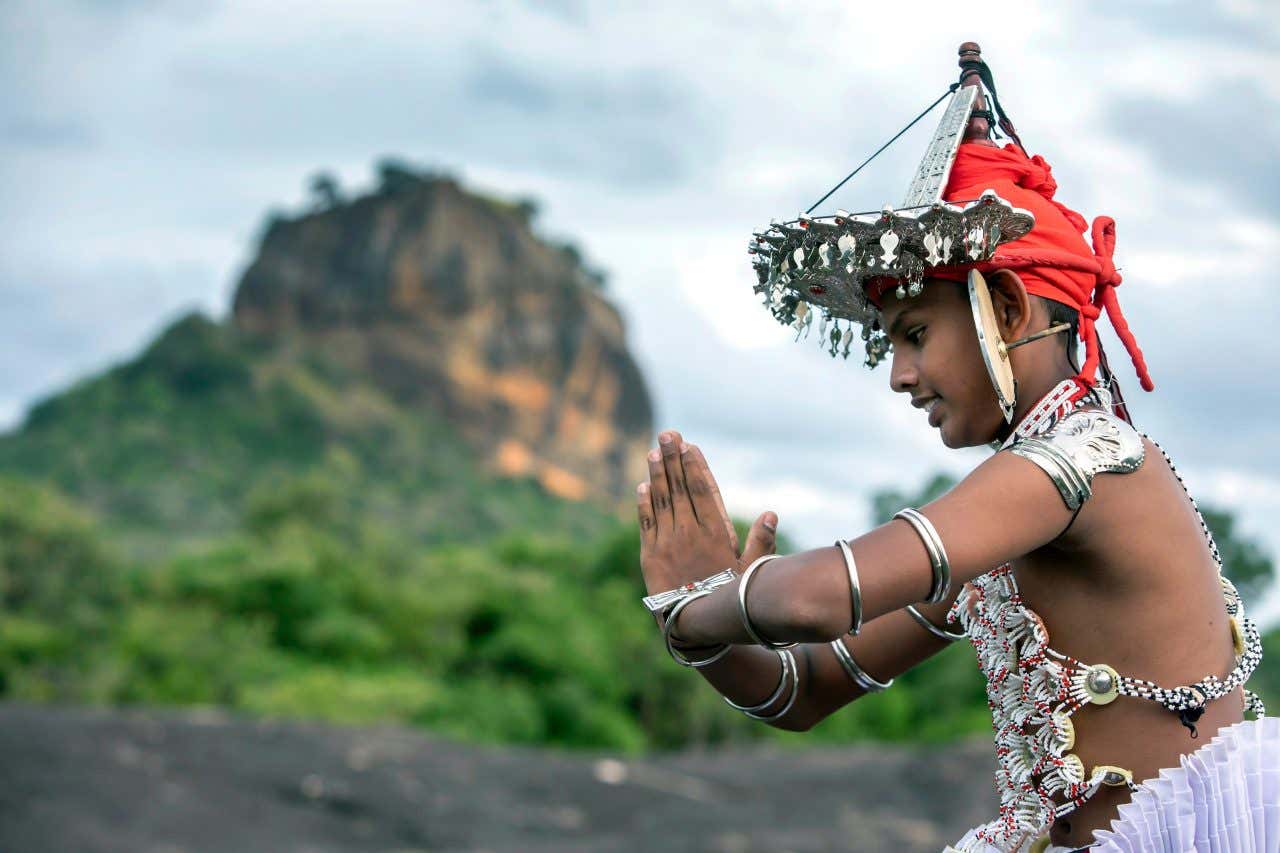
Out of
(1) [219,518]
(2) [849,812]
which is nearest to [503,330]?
(1) [219,518]

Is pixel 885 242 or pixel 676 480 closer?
pixel 885 242

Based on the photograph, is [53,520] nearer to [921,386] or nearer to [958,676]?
[958,676]

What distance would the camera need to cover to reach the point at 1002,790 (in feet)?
9.68

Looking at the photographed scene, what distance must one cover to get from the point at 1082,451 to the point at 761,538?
651 millimetres

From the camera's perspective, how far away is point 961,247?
106 inches

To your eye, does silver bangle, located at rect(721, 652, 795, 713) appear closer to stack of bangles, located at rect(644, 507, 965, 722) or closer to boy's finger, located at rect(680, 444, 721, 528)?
stack of bangles, located at rect(644, 507, 965, 722)

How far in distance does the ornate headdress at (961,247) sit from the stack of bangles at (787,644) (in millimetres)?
418

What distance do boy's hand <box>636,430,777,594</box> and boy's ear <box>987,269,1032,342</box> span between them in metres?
0.58

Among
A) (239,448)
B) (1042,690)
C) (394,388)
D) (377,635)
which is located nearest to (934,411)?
(1042,690)

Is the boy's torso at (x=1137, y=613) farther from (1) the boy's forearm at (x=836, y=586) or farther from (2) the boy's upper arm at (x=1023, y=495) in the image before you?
(1) the boy's forearm at (x=836, y=586)

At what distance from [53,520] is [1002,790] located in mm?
36213

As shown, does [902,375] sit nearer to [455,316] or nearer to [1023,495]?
[1023,495]

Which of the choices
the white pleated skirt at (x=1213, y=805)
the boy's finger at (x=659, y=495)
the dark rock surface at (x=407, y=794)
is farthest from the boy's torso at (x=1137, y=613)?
the dark rock surface at (x=407, y=794)

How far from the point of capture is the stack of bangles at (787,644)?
243 cm
